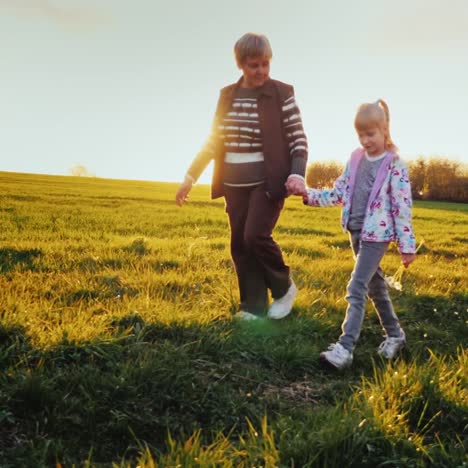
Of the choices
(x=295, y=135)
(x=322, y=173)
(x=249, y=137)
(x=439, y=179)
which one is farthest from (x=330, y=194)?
(x=439, y=179)

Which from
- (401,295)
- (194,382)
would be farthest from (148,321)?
(401,295)

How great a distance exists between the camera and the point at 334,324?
4785 millimetres

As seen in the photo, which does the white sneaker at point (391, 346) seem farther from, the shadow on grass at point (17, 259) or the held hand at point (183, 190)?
the shadow on grass at point (17, 259)

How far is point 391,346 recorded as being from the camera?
4332 mm

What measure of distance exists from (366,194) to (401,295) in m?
2.63

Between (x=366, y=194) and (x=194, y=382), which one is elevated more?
(x=366, y=194)

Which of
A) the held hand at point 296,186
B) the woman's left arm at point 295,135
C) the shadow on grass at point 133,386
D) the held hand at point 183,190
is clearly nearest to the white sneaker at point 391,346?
the shadow on grass at point 133,386

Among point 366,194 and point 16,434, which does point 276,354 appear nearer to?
point 366,194

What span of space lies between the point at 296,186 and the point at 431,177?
59.3m

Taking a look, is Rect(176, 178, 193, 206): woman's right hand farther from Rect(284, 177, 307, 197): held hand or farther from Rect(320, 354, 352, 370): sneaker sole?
Rect(320, 354, 352, 370): sneaker sole

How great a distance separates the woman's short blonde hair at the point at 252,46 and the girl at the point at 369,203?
93 cm

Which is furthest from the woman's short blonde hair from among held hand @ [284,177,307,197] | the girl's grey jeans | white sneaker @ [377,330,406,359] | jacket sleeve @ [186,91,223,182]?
white sneaker @ [377,330,406,359]

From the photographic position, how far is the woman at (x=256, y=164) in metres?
4.35

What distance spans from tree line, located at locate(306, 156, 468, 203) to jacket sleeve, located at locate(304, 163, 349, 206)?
173ft
